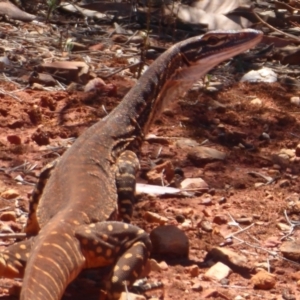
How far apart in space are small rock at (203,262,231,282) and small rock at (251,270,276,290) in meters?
0.18

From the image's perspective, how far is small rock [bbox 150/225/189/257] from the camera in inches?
200

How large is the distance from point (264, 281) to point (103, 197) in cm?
109

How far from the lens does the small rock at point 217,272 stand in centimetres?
490

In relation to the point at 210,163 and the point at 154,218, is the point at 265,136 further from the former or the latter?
the point at 154,218

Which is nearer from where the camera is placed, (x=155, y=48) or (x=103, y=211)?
(x=103, y=211)

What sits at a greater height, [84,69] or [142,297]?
[142,297]

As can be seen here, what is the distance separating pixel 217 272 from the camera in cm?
494

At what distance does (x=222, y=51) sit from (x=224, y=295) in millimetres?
2336

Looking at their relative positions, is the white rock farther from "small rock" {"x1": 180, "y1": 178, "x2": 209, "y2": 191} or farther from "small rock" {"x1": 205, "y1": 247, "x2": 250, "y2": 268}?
"small rock" {"x1": 205, "y1": 247, "x2": 250, "y2": 268}

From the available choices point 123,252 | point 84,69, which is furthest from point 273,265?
point 84,69

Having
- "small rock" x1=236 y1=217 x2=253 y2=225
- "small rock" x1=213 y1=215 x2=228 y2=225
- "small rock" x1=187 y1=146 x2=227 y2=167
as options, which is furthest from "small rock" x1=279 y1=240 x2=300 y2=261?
"small rock" x1=187 y1=146 x2=227 y2=167

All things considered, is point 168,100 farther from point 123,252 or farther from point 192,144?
point 123,252

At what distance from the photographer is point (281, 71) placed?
9.96 m

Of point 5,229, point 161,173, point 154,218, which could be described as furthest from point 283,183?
point 5,229
